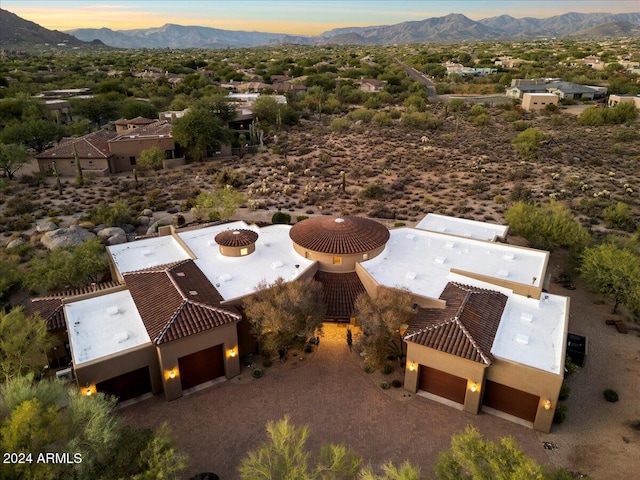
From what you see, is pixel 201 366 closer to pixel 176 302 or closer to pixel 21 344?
pixel 176 302

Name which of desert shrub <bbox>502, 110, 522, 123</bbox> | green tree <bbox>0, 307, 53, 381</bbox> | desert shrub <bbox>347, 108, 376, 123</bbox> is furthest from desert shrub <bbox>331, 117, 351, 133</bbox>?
green tree <bbox>0, 307, 53, 381</bbox>


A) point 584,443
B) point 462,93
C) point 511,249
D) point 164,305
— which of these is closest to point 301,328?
point 164,305

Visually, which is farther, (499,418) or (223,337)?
(223,337)

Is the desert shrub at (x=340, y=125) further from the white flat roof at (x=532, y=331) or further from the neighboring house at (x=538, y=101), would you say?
the white flat roof at (x=532, y=331)

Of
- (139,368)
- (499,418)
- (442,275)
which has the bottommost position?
(499,418)

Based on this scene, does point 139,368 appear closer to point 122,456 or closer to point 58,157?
point 122,456

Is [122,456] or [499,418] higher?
[122,456]
